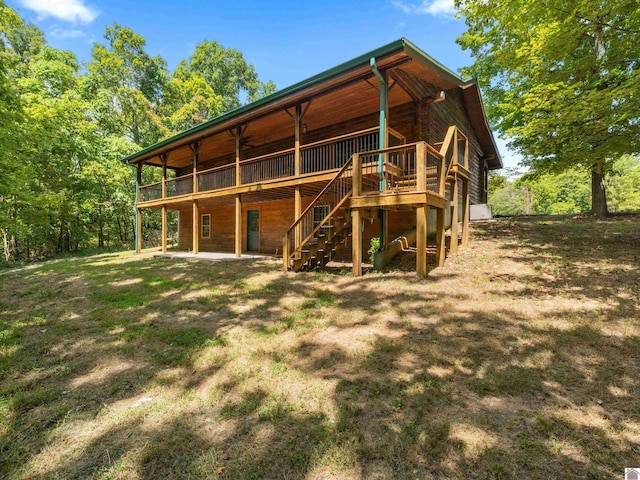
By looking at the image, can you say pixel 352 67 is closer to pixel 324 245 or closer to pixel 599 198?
pixel 324 245

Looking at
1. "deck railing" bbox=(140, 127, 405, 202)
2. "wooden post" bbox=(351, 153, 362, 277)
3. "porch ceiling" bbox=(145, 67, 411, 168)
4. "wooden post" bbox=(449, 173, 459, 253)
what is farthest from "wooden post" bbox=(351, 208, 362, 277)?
"porch ceiling" bbox=(145, 67, 411, 168)

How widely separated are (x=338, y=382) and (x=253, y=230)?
1327 cm

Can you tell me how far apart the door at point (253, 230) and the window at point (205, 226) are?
351 centimetres

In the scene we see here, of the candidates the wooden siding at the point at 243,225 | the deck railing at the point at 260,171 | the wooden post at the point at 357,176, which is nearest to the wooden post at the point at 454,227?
the wooden post at the point at 357,176

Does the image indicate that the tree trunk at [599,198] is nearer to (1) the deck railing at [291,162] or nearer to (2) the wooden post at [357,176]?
(1) the deck railing at [291,162]

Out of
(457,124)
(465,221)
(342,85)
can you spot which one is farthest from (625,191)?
(342,85)

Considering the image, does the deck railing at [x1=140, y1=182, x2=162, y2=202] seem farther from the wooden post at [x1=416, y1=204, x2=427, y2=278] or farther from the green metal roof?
the wooden post at [x1=416, y1=204, x2=427, y2=278]

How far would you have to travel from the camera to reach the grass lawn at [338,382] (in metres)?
2.13

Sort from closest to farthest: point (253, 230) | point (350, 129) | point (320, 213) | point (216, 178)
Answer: point (350, 129) → point (320, 213) → point (216, 178) → point (253, 230)

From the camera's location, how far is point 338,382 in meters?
3.08

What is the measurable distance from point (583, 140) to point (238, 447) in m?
11.6

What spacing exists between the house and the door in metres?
0.05

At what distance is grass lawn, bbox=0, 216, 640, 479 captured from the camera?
213 cm

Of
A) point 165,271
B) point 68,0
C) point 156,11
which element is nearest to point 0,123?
point 165,271
